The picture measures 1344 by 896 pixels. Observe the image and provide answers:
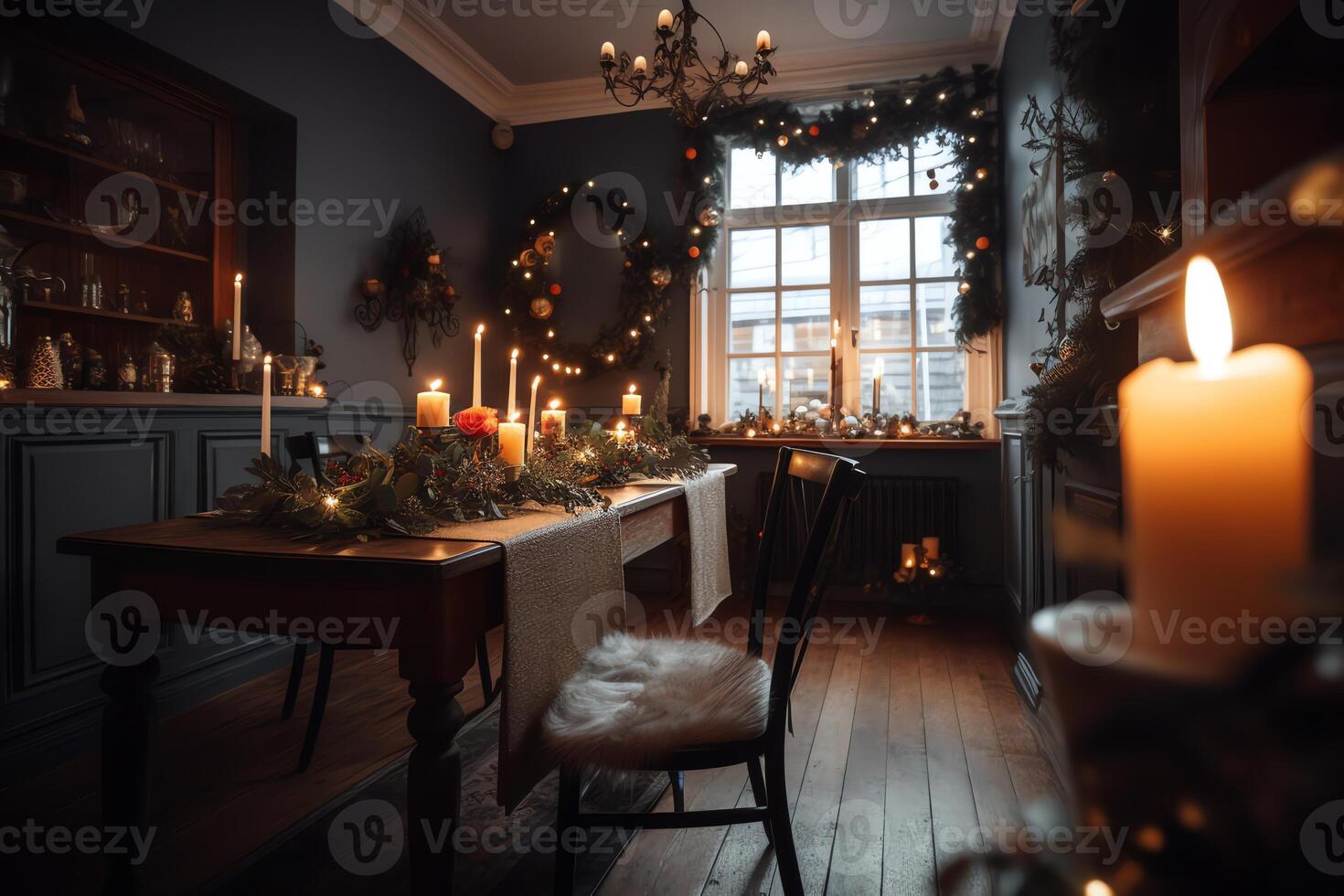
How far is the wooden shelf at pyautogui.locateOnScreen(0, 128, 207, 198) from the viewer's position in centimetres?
227

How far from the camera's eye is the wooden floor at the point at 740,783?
4.87 ft

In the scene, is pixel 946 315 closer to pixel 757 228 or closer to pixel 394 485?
pixel 757 228

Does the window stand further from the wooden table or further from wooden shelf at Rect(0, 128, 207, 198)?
the wooden table

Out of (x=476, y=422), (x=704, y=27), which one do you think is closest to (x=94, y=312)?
(x=476, y=422)

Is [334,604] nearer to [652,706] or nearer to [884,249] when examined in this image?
[652,706]

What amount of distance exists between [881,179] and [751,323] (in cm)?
108

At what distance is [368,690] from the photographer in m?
2.49

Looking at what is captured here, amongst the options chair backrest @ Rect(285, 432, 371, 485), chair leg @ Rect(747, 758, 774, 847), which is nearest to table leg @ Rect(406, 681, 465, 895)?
chair leg @ Rect(747, 758, 774, 847)

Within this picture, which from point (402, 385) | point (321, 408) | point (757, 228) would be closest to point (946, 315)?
point (757, 228)

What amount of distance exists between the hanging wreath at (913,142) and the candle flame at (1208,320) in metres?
3.57

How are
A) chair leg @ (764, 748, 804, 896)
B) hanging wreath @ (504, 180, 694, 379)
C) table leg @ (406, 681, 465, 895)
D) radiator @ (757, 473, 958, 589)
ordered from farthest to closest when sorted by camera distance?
hanging wreath @ (504, 180, 694, 379) < radiator @ (757, 473, 958, 589) < chair leg @ (764, 748, 804, 896) < table leg @ (406, 681, 465, 895)

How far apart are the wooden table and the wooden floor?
47 cm

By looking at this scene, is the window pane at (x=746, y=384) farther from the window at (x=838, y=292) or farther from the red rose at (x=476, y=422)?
the red rose at (x=476, y=422)

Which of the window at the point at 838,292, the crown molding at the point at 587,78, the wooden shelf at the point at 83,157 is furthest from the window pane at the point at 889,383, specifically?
the wooden shelf at the point at 83,157
